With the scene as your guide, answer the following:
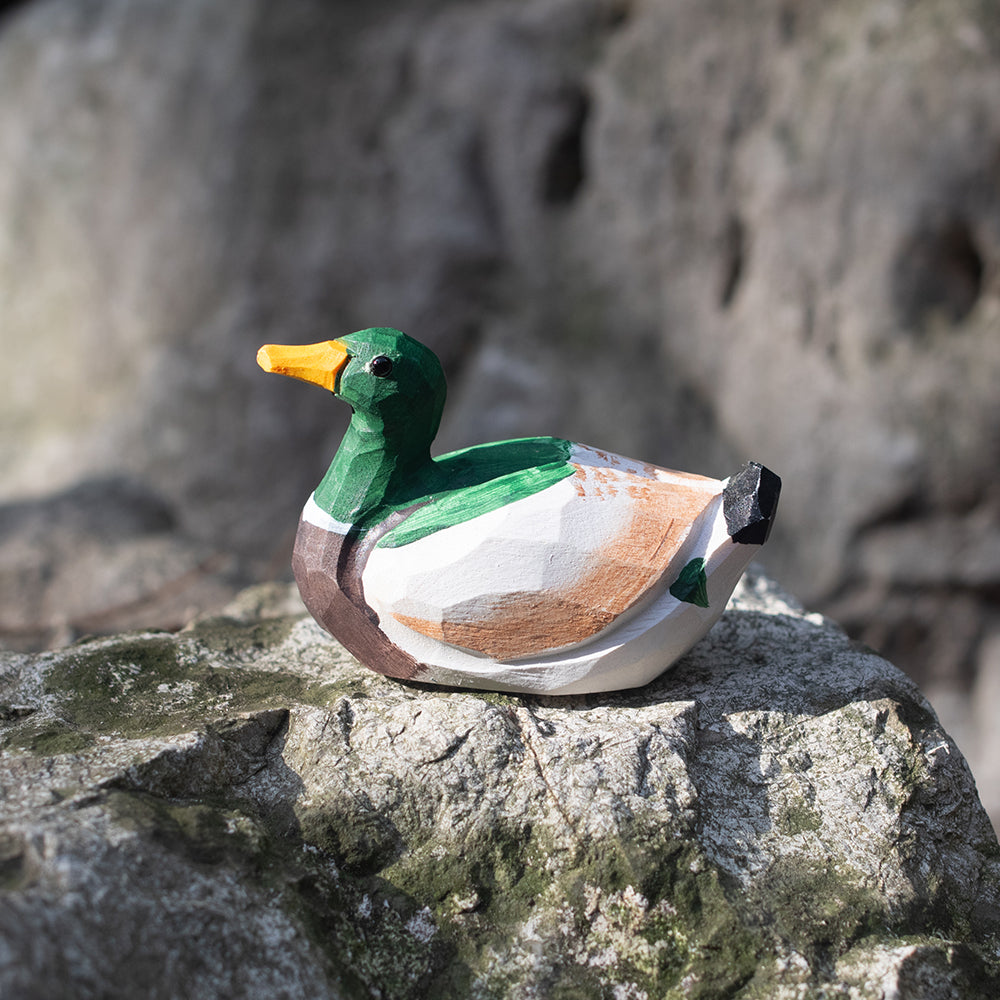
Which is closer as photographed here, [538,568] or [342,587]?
[538,568]

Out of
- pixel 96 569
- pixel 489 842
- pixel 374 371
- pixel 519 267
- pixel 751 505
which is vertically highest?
pixel 374 371

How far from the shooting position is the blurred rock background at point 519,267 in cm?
338

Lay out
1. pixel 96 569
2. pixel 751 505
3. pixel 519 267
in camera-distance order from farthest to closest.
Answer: pixel 519 267
pixel 96 569
pixel 751 505

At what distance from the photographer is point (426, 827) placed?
5.14 ft

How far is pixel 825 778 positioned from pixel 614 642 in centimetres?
42

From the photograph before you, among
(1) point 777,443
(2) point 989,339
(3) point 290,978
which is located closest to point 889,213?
(2) point 989,339

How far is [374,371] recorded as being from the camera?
169 centimetres

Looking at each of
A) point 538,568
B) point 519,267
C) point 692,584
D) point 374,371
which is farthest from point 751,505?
point 519,267

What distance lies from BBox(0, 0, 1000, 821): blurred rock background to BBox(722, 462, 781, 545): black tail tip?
1834mm

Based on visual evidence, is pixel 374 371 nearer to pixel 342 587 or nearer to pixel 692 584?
pixel 342 587

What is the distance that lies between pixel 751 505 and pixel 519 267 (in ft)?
8.60

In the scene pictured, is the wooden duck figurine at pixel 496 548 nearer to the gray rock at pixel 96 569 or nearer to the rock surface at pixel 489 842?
the rock surface at pixel 489 842

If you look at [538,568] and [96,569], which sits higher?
[538,568]

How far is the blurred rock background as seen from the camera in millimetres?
3377
